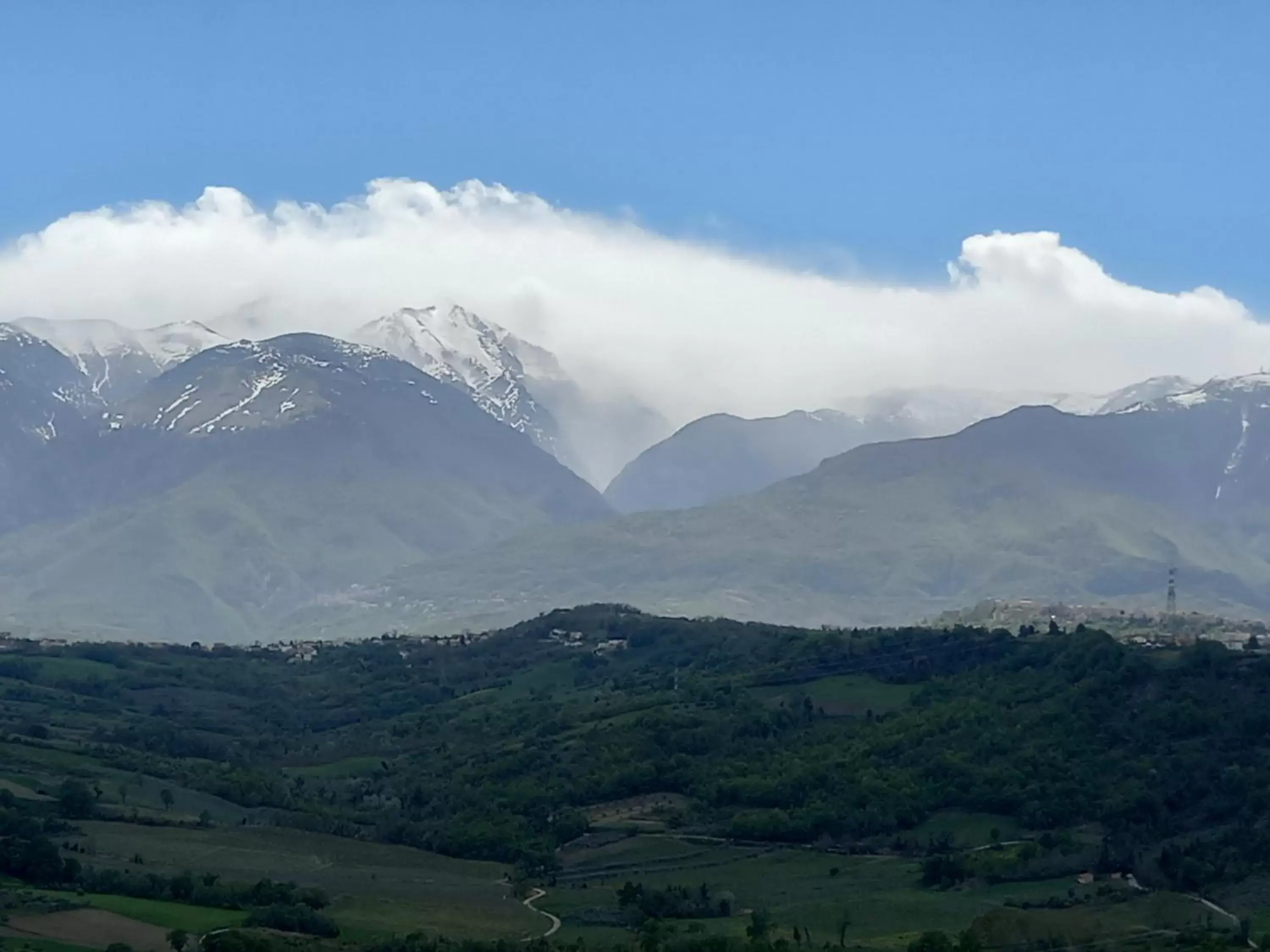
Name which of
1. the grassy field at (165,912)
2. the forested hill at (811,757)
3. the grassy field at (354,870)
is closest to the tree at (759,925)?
the grassy field at (354,870)

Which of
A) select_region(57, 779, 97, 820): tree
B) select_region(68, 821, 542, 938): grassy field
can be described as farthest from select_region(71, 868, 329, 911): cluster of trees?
select_region(57, 779, 97, 820): tree

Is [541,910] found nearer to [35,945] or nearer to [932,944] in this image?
[932,944]

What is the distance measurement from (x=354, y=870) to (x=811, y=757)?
39.8 m

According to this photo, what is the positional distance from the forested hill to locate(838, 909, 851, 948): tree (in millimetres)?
17021

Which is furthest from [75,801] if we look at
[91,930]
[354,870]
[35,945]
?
[35,945]

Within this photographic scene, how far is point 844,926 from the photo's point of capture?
100938 millimetres

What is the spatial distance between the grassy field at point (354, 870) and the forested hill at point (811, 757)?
4.93 m

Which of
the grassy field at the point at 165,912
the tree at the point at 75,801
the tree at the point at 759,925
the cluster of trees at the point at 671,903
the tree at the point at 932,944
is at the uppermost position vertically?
the tree at the point at 75,801

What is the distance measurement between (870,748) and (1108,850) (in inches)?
1130

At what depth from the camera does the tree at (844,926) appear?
98562 mm

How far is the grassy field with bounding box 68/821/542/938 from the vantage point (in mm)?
100750

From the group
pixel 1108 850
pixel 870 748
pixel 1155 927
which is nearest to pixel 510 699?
pixel 870 748

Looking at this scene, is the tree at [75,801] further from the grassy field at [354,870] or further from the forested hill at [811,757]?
the grassy field at [354,870]

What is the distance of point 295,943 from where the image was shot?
89.9 metres
